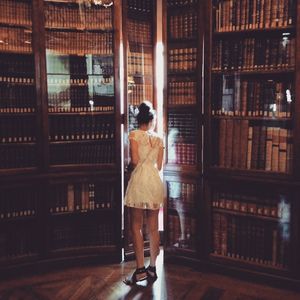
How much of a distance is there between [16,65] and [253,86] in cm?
204

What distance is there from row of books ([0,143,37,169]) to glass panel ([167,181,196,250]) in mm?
1268

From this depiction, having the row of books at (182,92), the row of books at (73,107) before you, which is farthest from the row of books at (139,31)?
the row of books at (73,107)

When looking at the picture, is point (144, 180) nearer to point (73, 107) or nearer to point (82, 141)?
point (82, 141)

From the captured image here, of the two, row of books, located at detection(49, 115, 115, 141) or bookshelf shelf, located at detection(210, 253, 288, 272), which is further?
row of books, located at detection(49, 115, 115, 141)

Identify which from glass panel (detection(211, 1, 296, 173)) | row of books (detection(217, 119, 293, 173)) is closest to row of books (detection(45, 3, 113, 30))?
glass panel (detection(211, 1, 296, 173))

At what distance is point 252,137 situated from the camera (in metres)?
3.65

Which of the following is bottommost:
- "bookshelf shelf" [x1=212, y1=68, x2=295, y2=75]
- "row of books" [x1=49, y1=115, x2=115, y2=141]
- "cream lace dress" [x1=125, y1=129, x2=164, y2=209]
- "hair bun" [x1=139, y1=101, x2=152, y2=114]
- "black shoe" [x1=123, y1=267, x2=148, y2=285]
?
"black shoe" [x1=123, y1=267, x2=148, y2=285]

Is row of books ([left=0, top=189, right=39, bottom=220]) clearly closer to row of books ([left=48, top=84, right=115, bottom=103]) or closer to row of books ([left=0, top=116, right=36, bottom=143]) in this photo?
row of books ([left=0, top=116, right=36, bottom=143])

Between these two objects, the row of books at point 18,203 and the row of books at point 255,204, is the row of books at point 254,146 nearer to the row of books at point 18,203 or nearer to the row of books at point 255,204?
the row of books at point 255,204

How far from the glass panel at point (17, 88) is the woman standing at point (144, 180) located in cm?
94

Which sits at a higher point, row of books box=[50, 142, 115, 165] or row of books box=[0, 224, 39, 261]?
row of books box=[50, 142, 115, 165]

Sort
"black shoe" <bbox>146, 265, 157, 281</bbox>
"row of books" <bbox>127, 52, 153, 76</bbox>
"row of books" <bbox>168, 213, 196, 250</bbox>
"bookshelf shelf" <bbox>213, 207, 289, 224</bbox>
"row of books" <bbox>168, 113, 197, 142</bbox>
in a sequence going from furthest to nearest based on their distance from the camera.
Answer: "row of books" <bbox>127, 52, 153, 76</bbox>, "row of books" <bbox>168, 213, 196, 250</bbox>, "row of books" <bbox>168, 113, 197, 142</bbox>, "black shoe" <bbox>146, 265, 157, 281</bbox>, "bookshelf shelf" <bbox>213, 207, 289, 224</bbox>

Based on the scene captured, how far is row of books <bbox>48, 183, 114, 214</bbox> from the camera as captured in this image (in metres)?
4.03

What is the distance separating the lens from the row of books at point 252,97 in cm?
349
